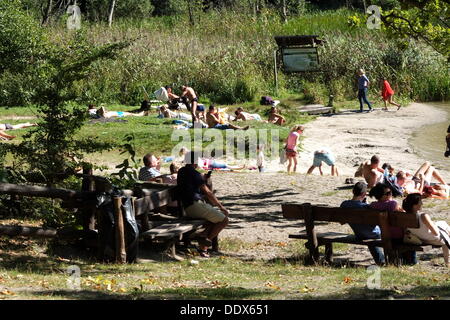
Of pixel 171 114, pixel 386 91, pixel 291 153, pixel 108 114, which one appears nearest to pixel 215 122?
pixel 171 114

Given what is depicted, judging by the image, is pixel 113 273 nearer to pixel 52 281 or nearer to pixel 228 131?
pixel 52 281

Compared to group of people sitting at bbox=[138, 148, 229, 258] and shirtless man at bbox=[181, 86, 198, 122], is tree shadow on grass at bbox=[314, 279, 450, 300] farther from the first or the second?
shirtless man at bbox=[181, 86, 198, 122]

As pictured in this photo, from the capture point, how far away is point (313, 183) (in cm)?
1794

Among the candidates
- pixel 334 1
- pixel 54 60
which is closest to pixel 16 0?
pixel 54 60

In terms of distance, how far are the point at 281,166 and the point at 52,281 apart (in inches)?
488

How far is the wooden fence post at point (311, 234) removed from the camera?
11.9m

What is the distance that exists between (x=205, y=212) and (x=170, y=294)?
144 inches

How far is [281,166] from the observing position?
21594 millimetres

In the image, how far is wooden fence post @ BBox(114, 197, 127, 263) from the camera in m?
11.1

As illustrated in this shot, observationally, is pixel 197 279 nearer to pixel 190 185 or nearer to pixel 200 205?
pixel 200 205
